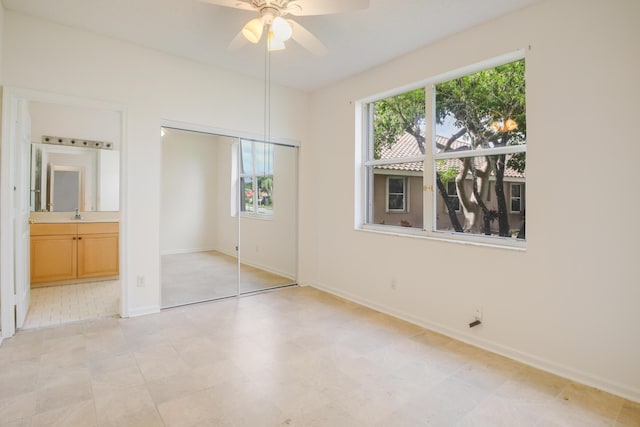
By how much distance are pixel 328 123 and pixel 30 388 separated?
3.84 metres

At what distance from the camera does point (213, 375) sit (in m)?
2.27

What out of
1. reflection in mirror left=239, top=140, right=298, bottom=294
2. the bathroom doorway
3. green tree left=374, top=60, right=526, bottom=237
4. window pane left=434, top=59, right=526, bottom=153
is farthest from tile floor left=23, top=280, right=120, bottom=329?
window pane left=434, top=59, right=526, bottom=153

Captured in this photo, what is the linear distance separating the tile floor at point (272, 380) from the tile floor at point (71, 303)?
28 cm

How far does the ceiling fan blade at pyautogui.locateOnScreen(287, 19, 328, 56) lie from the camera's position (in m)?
2.37

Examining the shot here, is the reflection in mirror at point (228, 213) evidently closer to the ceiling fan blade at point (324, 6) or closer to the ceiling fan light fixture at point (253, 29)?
the ceiling fan light fixture at point (253, 29)

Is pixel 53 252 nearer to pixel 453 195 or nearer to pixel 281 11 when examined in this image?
pixel 281 11

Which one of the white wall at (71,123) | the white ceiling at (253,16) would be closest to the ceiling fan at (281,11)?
the white ceiling at (253,16)

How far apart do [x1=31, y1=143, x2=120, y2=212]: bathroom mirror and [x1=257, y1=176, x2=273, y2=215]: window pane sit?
6.69ft

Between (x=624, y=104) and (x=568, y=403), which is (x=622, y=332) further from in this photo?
(x=624, y=104)

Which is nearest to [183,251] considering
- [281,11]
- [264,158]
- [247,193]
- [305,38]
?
[247,193]

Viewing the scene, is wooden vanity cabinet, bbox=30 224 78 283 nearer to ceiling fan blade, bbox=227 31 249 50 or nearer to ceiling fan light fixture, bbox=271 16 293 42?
ceiling fan blade, bbox=227 31 249 50

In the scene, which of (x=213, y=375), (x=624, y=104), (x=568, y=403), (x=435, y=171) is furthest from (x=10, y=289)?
(x=624, y=104)

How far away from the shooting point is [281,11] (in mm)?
2277

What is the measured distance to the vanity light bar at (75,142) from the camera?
4.39 meters
